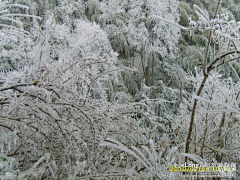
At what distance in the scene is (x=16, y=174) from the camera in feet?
1.98

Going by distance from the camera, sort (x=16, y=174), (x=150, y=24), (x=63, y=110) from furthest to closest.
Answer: (x=150, y=24) < (x=63, y=110) < (x=16, y=174)

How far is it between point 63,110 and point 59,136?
31 centimetres

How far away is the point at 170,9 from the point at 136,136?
28.5 ft

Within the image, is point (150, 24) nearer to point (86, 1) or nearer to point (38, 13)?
point (86, 1)

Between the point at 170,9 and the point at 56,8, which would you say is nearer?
the point at 56,8

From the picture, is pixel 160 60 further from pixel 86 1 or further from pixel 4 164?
pixel 4 164

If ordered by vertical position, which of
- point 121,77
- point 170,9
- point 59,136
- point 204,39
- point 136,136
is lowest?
point 121,77

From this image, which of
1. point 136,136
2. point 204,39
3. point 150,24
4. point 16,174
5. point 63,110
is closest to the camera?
point 16,174

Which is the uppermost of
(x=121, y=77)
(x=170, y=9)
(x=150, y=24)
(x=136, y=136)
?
(x=170, y=9)

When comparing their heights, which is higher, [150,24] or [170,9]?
[170,9]

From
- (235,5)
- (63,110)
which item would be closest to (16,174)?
(63,110)

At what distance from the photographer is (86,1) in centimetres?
915

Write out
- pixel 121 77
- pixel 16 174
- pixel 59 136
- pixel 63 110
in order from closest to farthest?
pixel 16 174 → pixel 59 136 → pixel 63 110 → pixel 121 77

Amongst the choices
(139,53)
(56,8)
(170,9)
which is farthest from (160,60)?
(56,8)
